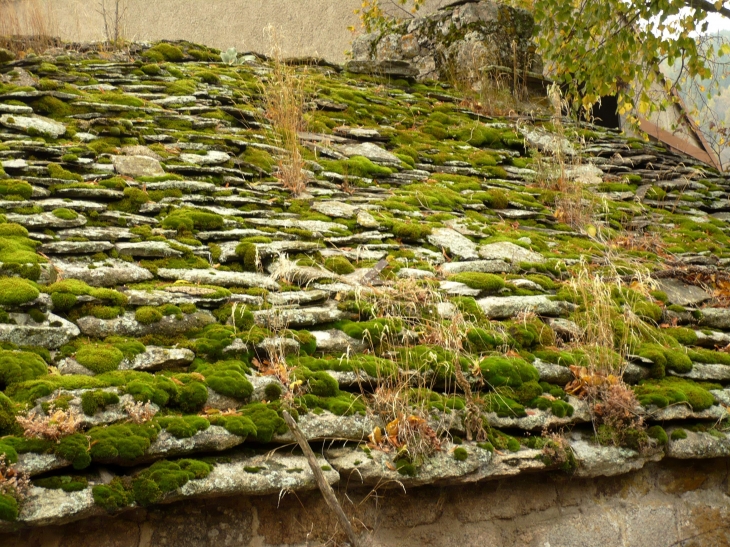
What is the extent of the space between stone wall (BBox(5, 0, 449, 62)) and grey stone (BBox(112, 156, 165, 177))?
269 inches

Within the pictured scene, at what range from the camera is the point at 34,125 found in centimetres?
602

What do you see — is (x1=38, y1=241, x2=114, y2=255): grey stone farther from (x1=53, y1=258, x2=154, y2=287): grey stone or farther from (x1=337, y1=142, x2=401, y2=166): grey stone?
(x1=337, y1=142, x2=401, y2=166): grey stone

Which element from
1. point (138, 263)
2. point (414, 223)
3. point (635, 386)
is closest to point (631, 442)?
point (635, 386)

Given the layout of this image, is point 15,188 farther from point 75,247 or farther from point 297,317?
point 297,317

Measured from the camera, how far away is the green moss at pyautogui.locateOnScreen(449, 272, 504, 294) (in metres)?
4.87

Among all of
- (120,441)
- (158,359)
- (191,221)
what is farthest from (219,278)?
(120,441)

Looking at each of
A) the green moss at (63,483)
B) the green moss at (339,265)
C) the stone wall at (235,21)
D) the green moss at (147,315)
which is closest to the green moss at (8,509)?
the green moss at (63,483)

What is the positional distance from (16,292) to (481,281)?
9.76 ft

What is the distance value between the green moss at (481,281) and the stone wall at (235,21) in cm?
826

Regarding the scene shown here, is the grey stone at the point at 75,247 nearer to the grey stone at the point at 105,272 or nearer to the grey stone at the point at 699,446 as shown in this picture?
Result: the grey stone at the point at 105,272

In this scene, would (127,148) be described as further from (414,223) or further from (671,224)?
(671,224)

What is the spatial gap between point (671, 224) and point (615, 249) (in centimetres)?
139

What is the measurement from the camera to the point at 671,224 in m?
7.13

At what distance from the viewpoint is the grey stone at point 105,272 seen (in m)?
4.05
